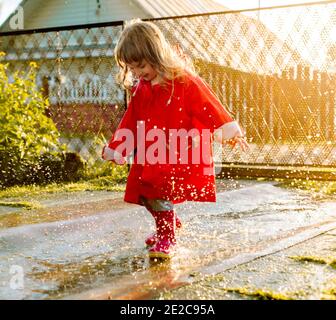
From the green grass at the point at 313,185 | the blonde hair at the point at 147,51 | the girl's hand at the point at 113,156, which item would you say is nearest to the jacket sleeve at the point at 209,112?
the blonde hair at the point at 147,51

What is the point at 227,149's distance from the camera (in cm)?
746

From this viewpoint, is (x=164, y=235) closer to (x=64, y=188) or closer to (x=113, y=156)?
(x=113, y=156)

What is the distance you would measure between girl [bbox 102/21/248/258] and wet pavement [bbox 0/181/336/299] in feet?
0.98

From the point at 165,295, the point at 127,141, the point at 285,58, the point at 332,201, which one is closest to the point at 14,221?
the point at 127,141

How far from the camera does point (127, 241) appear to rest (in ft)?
11.1

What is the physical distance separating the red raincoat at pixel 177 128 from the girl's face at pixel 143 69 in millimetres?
59

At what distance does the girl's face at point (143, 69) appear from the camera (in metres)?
3.18

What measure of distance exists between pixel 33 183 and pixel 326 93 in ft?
11.1

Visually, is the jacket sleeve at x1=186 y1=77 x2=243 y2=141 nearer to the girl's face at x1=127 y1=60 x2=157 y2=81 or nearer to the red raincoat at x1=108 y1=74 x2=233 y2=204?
the red raincoat at x1=108 y1=74 x2=233 y2=204

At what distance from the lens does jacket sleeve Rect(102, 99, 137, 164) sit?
333cm

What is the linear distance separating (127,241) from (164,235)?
0.34 m

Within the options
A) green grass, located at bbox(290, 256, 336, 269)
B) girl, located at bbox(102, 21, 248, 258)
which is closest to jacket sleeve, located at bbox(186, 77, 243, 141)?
girl, located at bbox(102, 21, 248, 258)
